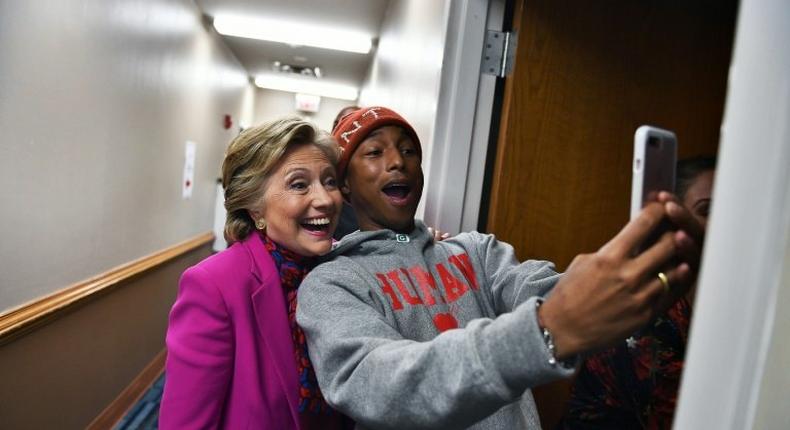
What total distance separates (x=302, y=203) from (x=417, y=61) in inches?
52.1

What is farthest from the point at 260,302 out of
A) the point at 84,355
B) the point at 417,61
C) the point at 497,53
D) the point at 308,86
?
the point at 308,86

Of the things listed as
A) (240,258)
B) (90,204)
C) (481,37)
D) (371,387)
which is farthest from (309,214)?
(90,204)

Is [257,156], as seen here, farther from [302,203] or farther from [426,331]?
[426,331]

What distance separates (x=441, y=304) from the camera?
1049 millimetres

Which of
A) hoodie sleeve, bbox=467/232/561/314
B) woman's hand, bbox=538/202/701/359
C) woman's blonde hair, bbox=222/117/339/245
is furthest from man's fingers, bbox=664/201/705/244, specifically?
woman's blonde hair, bbox=222/117/339/245

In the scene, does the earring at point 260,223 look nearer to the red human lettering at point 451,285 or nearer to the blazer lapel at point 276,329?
the blazer lapel at point 276,329

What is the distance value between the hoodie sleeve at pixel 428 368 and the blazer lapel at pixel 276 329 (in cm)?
31

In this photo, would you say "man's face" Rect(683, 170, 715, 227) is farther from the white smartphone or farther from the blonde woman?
the blonde woman

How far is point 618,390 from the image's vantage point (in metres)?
1.18

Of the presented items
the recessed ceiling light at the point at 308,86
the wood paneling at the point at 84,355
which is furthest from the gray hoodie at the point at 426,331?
the recessed ceiling light at the point at 308,86

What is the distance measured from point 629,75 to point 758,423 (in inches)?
49.3

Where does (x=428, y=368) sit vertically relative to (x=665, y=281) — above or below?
below

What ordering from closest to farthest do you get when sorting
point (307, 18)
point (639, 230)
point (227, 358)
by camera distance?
point (639, 230) < point (227, 358) < point (307, 18)

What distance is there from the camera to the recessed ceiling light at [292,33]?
454 cm
